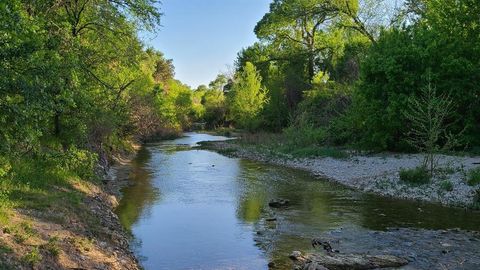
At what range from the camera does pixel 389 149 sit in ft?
107

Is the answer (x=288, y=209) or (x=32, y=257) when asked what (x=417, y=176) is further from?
(x=32, y=257)

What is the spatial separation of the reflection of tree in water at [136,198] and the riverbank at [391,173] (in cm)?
1022

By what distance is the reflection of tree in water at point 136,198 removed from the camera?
17.7 meters

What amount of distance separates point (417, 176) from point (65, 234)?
16.7m

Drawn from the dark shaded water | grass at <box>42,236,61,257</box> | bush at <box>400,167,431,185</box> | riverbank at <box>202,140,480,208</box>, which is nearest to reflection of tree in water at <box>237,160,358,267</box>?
the dark shaded water

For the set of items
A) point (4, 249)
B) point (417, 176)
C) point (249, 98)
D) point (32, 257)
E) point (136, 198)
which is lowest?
point (136, 198)

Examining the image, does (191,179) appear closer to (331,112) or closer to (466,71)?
(466,71)

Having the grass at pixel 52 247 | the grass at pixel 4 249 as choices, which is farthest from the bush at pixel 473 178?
the grass at pixel 4 249

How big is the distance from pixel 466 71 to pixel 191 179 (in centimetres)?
1791

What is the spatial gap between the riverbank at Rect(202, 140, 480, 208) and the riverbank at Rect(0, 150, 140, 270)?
13.0 metres

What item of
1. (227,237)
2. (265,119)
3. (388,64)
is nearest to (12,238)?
(227,237)

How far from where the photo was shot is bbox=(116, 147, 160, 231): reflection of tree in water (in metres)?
17.7

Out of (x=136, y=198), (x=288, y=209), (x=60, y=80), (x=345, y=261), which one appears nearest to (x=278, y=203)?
(x=288, y=209)

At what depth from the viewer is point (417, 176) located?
22234mm
